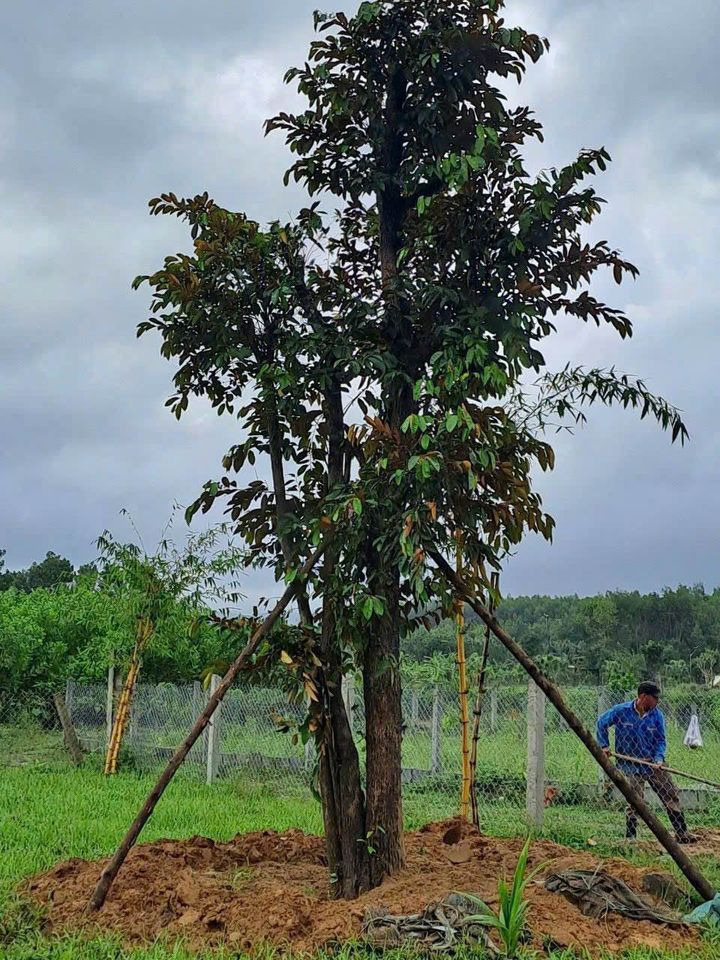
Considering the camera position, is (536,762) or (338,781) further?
(536,762)

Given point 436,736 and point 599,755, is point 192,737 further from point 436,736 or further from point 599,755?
point 436,736

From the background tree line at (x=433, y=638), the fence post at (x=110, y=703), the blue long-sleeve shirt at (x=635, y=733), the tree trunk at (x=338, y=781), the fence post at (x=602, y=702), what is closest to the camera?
the tree trunk at (x=338, y=781)

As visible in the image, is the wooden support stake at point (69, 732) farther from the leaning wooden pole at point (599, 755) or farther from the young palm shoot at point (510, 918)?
the young palm shoot at point (510, 918)

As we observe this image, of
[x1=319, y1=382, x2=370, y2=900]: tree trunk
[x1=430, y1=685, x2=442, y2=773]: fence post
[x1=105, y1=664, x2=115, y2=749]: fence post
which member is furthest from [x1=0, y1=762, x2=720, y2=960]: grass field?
[x1=105, y1=664, x2=115, y2=749]: fence post

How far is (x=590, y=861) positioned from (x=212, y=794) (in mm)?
5904

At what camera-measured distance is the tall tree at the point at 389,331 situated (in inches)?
248

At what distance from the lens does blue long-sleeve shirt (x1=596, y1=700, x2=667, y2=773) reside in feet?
30.6

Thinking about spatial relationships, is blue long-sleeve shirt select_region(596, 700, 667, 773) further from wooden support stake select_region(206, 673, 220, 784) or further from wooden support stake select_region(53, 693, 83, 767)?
wooden support stake select_region(53, 693, 83, 767)

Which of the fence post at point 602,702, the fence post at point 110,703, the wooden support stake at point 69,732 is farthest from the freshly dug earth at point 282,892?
the fence post at point 110,703

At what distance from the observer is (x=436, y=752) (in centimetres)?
1307

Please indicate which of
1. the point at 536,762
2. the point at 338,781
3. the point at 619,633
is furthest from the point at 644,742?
the point at 619,633

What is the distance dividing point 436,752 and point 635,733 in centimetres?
415

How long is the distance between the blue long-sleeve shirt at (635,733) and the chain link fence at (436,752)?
2.01 feet

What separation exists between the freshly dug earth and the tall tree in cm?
50
